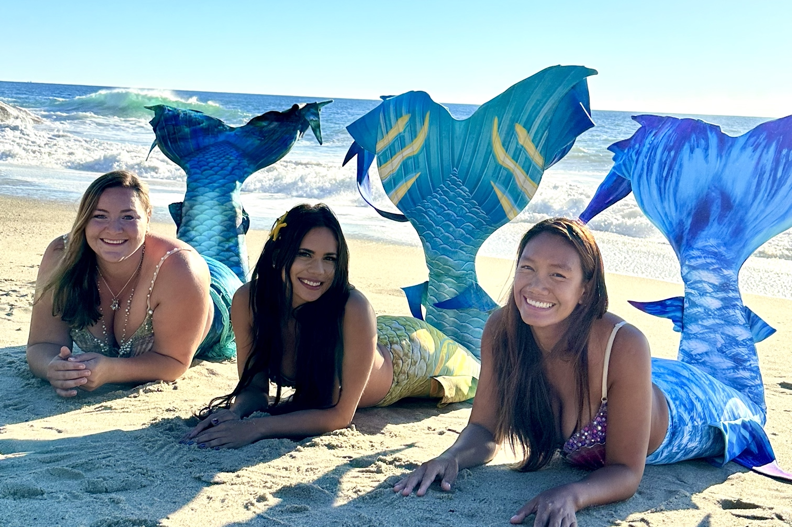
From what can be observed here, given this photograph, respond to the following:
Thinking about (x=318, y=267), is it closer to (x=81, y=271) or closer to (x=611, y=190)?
(x=81, y=271)

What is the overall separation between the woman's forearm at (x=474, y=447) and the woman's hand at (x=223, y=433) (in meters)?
0.78

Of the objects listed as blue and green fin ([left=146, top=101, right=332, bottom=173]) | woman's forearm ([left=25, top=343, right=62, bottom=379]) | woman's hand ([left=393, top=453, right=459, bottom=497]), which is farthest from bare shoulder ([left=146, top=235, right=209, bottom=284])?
blue and green fin ([left=146, top=101, right=332, bottom=173])

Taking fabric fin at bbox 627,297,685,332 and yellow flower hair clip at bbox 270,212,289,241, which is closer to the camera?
yellow flower hair clip at bbox 270,212,289,241

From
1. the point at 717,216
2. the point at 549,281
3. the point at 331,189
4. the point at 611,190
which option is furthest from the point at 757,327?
the point at 331,189

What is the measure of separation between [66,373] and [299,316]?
1.10 meters

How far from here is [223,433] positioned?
297 centimetres

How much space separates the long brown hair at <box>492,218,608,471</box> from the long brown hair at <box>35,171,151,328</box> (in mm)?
1832

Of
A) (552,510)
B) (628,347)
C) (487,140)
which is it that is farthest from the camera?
(487,140)

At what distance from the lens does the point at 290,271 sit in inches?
122

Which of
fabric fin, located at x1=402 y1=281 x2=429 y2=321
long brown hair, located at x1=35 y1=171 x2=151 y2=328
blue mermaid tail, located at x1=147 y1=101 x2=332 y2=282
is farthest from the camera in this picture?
blue mermaid tail, located at x1=147 y1=101 x2=332 y2=282

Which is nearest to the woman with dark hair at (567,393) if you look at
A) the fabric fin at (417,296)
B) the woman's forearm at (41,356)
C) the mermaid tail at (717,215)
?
the mermaid tail at (717,215)

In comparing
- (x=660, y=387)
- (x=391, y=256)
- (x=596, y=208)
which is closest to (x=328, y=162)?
(x=391, y=256)

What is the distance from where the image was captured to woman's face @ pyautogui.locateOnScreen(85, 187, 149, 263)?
3.47m

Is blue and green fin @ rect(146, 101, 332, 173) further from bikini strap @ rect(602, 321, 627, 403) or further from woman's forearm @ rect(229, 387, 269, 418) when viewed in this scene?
bikini strap @ rect(602, 321, 627, 403)
